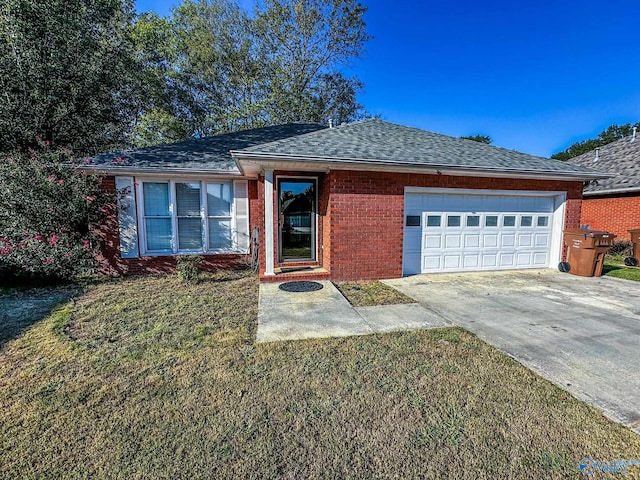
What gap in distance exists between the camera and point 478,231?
8188mm

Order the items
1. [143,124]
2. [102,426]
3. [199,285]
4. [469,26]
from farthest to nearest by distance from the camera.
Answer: [143,124], [469,26], [199,285], [102,426]

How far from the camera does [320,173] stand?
759cm

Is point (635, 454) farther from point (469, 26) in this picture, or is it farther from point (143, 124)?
point (143, 124)

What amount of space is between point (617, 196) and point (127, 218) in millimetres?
17330

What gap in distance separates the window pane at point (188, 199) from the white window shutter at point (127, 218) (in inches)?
41.2

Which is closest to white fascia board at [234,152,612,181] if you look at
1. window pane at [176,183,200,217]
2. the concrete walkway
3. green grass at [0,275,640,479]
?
window pane at [176,183,200,217]

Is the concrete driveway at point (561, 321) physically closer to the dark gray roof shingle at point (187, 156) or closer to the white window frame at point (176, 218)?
the white window frame at point (176, 218)

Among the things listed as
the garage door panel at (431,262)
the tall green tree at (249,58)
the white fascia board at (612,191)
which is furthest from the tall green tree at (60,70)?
the white fascia board at (612,191)

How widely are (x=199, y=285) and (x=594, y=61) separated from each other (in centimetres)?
1747

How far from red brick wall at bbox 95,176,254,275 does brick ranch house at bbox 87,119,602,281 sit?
1.1 inches

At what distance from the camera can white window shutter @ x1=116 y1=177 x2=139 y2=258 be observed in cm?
753

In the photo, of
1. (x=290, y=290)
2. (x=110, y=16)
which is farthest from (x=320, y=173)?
(x=110, y=16)

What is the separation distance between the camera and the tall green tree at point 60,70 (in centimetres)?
859

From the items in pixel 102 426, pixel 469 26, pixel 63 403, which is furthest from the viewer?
pixel 469 26
